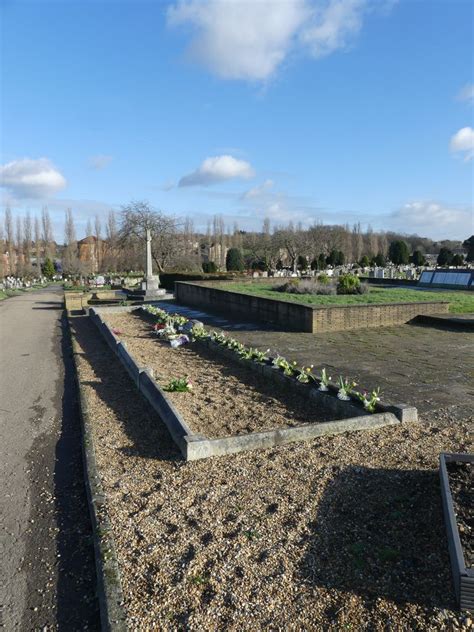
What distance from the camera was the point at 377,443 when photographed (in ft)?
14.4

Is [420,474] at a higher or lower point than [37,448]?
higher

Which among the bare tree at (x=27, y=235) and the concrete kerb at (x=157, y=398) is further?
the bare tree at (x=27, y=235)

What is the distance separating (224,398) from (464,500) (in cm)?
341

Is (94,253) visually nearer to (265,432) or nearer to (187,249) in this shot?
(187,249)

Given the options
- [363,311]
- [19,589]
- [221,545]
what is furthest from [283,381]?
[363,311]

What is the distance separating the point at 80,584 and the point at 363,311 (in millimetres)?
9706

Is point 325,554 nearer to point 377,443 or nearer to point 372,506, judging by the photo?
point 372,506

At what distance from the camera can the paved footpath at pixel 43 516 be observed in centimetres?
267

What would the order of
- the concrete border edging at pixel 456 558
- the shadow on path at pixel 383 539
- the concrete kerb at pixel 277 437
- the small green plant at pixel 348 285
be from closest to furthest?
the concrete border edging at pixel 456 558 < the shadow on path at pixel 383 539 < the concrete kerb at pixel 277 437 < the small green plant at pixel 348 285

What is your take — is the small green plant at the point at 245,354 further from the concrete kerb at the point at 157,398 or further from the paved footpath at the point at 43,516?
the paved footpath at the point at 43,516

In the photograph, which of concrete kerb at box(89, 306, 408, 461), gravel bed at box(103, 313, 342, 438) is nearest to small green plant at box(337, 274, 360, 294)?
gravel bed at box(103, 313, 342, 438)

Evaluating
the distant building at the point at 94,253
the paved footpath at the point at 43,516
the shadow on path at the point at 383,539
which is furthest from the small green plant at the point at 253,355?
the distant building at the point at 94,253

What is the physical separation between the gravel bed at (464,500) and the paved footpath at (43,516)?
2008 millimetres

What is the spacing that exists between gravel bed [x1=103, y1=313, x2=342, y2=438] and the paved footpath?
51.9 inches
